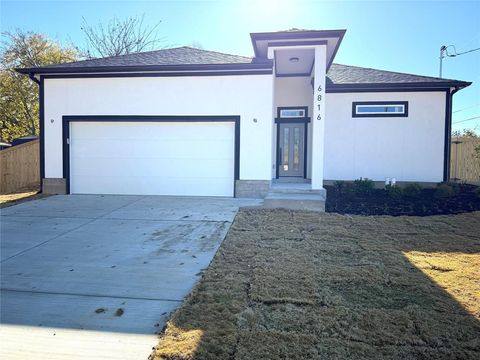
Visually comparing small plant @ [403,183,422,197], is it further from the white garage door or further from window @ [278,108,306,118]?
the white garage door

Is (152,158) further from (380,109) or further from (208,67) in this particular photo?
(380,109)

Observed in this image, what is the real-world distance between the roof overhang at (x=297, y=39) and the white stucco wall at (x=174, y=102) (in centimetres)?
94

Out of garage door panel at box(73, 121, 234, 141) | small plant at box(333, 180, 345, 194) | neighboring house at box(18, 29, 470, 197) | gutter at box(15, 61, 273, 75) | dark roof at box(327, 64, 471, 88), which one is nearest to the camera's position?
gutter at box(15, 61, 273, 75)

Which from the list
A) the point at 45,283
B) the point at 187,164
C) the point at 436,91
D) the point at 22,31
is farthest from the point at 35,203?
the point at 22,31

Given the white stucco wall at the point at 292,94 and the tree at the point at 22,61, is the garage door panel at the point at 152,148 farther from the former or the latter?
the tree at the point at 22,61

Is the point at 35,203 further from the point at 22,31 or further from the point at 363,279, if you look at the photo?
the point at 22,31

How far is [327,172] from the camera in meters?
12.8

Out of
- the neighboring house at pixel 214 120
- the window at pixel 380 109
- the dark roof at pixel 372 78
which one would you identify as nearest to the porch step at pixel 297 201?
the neighboring house at pixel 214 120

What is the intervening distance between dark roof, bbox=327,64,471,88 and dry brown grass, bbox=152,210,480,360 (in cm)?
739

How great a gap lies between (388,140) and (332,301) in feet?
33.5

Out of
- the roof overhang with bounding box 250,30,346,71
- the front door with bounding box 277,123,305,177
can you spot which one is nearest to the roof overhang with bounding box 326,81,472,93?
the front door with bounding box 277,123,305,177

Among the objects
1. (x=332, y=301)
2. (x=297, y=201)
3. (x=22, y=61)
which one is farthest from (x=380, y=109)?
(x=22, y=61)

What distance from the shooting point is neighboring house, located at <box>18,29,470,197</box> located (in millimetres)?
10336

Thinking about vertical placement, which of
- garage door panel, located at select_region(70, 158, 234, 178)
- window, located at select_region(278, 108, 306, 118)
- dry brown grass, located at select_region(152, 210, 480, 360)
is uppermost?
window, located at select_region(278, 108, 306, 118)
